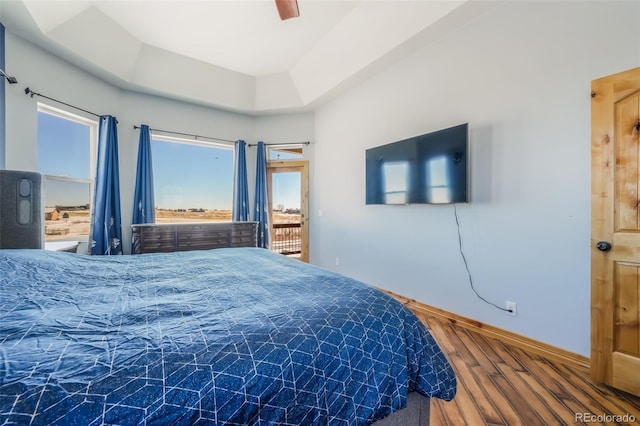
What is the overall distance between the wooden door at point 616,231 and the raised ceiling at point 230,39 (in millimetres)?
1414

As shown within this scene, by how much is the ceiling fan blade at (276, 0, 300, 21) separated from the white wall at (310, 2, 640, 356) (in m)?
1.58

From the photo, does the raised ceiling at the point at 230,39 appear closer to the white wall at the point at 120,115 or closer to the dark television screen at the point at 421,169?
the white wall at the point at 120,115

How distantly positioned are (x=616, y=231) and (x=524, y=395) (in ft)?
3.90

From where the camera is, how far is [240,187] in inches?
181

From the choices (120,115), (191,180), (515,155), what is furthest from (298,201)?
(515,155)

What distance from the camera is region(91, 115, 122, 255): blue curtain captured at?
3.35 meters

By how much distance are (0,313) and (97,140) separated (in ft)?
11.2

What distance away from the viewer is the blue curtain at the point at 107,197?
3.35m

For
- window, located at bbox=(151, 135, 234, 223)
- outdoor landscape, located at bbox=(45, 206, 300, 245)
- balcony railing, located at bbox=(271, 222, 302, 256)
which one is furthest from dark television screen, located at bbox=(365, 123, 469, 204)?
outdoor landscape, located at bbox=(45, 206, 300, 245)

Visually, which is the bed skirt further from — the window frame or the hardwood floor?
the window frame

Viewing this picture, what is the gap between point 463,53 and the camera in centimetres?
257

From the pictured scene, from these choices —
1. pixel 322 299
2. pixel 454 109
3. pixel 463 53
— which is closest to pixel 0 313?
pixel 322 299

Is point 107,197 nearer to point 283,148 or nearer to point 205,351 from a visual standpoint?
point 283,148

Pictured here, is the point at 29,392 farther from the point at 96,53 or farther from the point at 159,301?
the point at 96,53
